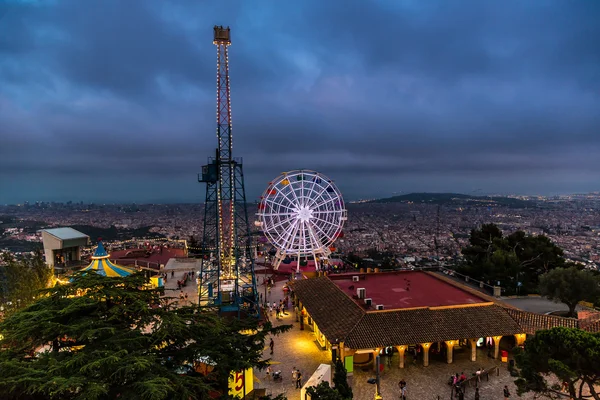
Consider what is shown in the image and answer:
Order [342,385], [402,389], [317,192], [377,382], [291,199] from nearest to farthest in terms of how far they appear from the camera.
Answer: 1. [342,385]
2. [377,382]
3. [402,389]
4. [291,199]
5. [317,192]

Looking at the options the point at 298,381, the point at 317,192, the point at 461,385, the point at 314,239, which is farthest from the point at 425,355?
the point at 317,192

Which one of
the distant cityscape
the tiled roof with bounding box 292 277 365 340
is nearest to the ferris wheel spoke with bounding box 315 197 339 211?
the tiled roof with bounding box 292 277 365 340

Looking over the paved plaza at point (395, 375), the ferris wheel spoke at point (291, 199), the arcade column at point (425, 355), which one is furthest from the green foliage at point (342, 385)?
the ferris wheel spoke at point (291, 199)

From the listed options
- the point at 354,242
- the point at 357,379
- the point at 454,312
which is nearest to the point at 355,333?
the point at 357,379

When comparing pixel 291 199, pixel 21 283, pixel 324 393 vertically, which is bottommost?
pixel 324 393

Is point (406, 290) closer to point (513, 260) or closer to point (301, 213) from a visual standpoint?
point (513, 260)

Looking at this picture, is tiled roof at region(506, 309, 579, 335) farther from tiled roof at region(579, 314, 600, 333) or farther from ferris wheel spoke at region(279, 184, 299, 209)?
ferris wheel spoke at region(279, 184, 299, 209)

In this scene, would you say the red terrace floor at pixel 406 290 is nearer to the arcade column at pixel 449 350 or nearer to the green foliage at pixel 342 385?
the arcade column at pixel 449 350
